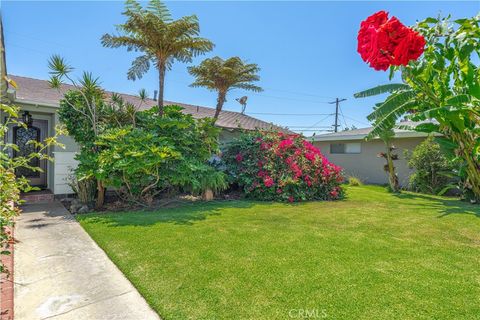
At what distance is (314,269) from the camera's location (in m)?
3.53

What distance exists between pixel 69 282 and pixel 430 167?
1395cm

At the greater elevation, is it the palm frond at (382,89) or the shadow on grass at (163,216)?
the palm frond at (382,89)

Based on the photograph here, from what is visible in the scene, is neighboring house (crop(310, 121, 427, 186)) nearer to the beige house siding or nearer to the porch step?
the beige house siding

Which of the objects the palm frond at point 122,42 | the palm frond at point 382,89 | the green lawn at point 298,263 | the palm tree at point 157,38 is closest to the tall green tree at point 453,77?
the green lawn at point 298,263

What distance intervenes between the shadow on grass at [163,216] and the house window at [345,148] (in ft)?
37.1

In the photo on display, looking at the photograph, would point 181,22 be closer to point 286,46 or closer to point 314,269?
point 286,46

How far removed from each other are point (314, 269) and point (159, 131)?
702 centimetres

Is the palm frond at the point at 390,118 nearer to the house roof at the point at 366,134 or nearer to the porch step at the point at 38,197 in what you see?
the house roof at the point at 366,134

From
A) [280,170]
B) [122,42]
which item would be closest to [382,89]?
[280,170]

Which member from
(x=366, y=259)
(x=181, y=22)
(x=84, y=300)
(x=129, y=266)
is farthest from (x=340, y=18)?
(x=84, y=300)

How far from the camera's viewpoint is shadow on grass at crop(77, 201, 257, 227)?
241 inches

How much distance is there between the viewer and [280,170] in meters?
10.0

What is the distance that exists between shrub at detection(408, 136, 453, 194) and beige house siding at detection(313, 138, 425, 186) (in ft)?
6.46

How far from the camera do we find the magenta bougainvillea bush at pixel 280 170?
31.6 feet
